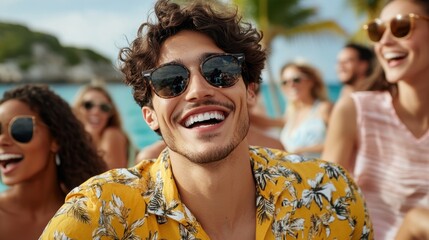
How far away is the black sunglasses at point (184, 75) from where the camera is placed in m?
2.03

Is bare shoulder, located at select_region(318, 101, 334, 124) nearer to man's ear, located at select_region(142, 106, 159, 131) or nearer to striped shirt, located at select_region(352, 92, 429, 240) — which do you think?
striped shirt, located at select_region(352, 92, 429, 240)

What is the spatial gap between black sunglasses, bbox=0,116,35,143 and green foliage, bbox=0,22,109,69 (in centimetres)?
2794

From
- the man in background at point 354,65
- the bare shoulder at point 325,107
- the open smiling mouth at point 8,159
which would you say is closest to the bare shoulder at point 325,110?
the bare shoulder at point 325,107

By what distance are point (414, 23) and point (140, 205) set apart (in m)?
1.84

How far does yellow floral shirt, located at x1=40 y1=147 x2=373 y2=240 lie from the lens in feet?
6.07

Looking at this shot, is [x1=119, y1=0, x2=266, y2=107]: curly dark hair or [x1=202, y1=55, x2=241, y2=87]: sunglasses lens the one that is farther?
[x1=119, y1=0, x2=266, y2=107]: curly dark hair

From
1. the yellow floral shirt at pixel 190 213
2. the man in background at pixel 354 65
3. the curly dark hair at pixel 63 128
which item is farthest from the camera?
the man in background at pixel 354 65

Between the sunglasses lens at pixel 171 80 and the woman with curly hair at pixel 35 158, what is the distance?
4.00 ft

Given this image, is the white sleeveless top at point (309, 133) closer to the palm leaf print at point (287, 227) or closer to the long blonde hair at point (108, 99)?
the long blonde hair at point (108, 99)

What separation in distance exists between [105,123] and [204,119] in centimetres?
374

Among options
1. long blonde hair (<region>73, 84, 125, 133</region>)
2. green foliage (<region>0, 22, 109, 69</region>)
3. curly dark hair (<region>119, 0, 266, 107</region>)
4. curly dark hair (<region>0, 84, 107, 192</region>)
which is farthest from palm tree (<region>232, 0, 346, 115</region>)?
curly dark hair (<region>119, 0, 266, 107</region>)

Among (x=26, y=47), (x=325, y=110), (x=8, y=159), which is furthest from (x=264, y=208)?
(x=26, y=47)

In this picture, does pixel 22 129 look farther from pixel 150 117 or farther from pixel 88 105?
pixel 88 105

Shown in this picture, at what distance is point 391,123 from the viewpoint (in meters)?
2.96
